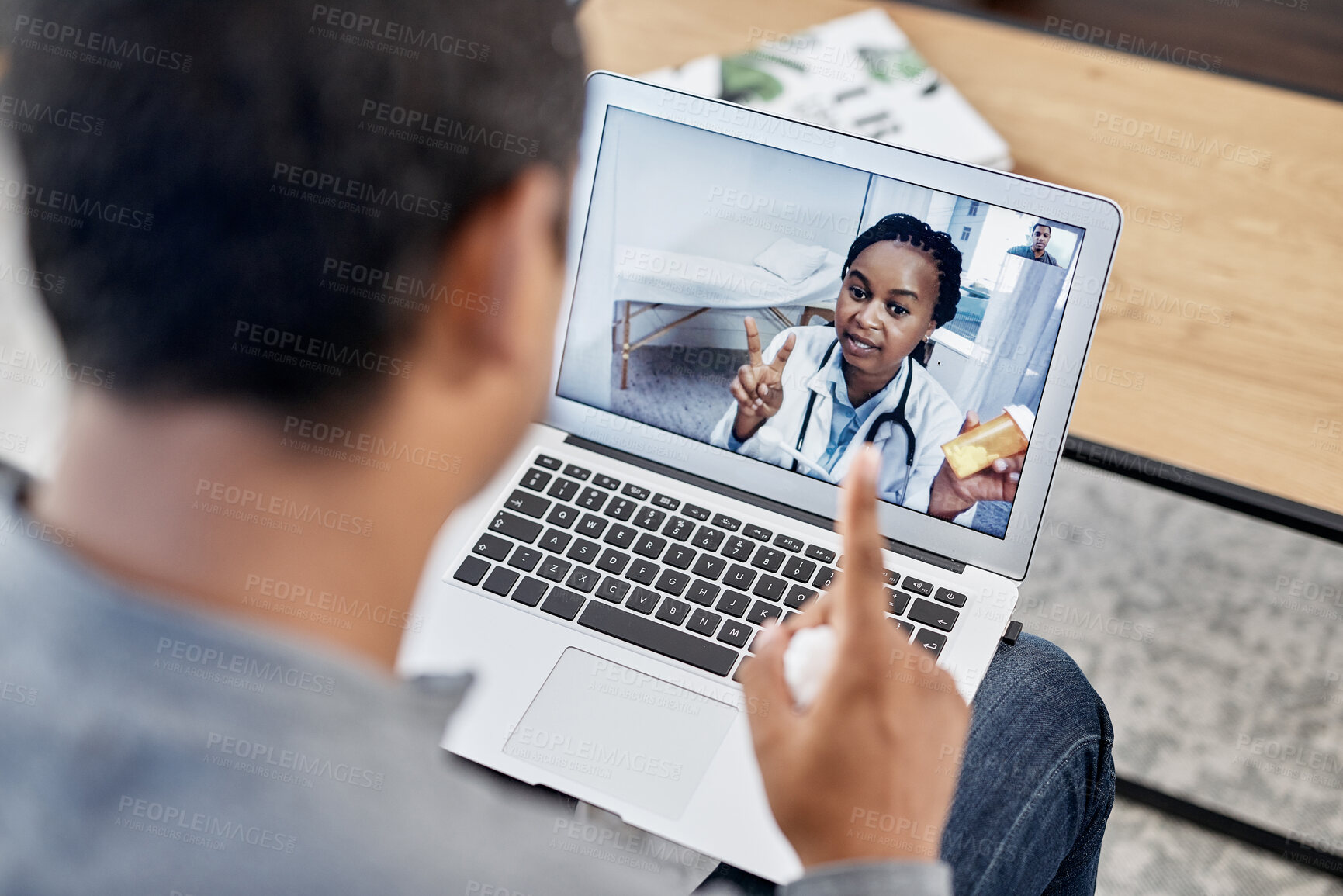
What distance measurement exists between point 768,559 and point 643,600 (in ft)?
0.35

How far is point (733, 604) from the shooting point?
2.65 feet

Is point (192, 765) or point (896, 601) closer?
point (192, 765)

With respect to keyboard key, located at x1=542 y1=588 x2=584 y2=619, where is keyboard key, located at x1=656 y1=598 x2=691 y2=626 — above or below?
above

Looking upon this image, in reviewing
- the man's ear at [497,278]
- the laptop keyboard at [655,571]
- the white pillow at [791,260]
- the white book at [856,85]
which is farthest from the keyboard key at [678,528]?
the white book at [856,85]

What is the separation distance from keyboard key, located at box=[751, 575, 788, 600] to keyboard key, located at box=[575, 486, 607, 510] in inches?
5.8

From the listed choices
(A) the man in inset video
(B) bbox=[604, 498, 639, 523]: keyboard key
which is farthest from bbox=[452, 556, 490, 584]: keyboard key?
(A) the man in inset video

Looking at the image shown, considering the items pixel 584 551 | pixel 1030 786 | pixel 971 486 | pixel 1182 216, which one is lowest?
pixel 1030 786

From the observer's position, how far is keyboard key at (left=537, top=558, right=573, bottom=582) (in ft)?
2.69

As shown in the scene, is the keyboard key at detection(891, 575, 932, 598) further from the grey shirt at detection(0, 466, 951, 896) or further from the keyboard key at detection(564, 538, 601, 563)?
the grey shirt at detection(0, 466, 951, 896)

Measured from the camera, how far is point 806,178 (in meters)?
0.80

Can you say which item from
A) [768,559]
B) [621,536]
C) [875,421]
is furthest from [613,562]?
[875,421]

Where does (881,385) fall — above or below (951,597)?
above

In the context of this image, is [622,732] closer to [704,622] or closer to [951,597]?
[704,622]

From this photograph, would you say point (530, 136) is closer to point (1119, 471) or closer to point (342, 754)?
point (342, 754)
